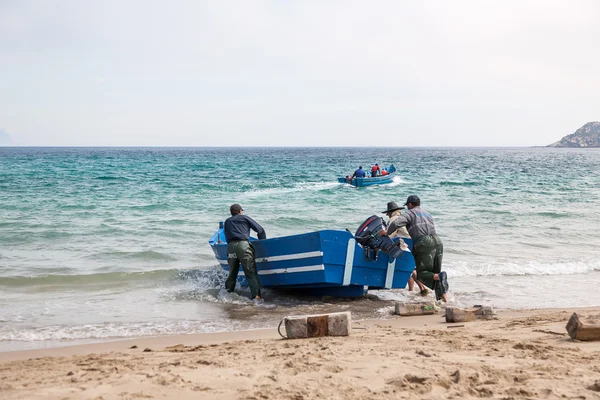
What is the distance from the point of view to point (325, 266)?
8289mm

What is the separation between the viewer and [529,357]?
4.61 metres

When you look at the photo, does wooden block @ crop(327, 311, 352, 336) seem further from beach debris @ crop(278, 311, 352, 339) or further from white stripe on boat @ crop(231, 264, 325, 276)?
white stripe on boat @ crop(231, 264, 325, 276)

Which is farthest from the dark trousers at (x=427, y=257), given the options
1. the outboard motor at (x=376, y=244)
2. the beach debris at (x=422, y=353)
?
the beach debris at (x=422, y=353)

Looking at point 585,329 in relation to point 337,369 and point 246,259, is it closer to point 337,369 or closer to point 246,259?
point 337,369

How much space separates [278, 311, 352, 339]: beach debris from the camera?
5672 millimetres

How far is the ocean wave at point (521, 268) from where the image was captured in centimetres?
1135

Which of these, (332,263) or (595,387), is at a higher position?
(595,387)

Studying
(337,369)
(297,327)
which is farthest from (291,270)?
(337,369)

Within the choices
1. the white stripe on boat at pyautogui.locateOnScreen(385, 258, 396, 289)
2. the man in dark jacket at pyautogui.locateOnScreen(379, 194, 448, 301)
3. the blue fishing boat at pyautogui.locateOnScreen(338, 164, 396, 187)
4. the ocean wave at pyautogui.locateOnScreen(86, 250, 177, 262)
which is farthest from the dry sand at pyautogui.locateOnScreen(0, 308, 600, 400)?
the blue fishing boat at pyautogui.locateOnScreen(338, 164, 396, 187)

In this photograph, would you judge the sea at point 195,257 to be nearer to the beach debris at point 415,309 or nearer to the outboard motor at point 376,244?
the beach debris at point 415,309

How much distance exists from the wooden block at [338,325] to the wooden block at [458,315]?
1708mm

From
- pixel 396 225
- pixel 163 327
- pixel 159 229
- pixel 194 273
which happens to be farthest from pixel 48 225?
pixel 396 225

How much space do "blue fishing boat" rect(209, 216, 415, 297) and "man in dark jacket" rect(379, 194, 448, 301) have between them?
335 mm

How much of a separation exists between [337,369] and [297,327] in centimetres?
143
